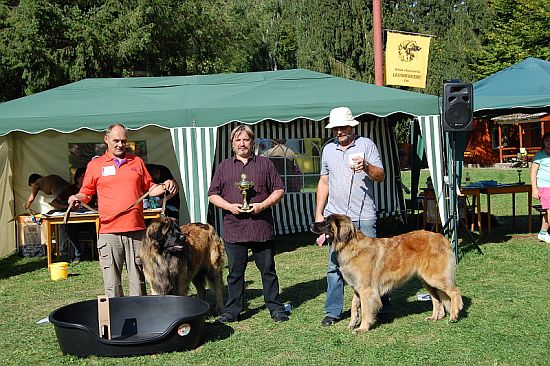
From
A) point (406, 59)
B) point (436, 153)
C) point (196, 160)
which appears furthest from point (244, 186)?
point (406, 59)

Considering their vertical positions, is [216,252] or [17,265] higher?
[216,252]

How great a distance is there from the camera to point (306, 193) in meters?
11.6

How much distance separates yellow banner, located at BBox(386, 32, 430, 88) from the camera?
37.1 ft

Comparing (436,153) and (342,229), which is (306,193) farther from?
(342,229)

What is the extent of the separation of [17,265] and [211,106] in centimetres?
382

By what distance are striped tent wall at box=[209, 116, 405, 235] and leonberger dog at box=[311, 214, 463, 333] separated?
5922mm

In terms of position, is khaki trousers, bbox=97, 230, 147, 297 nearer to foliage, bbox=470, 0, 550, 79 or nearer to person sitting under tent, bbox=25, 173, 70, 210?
person sitting under tent, bbox=25, 173, 70, 210

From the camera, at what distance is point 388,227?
12.2 metres

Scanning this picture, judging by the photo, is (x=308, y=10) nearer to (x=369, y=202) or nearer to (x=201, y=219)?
(x=201, y=219)

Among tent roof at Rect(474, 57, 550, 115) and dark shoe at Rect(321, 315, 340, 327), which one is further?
tent roof at Rect(474, 57, 550, 115)

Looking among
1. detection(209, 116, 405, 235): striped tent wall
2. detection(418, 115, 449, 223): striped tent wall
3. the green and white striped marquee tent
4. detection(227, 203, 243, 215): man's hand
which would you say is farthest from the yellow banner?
detection(227, 203, 243, 215): man's hand

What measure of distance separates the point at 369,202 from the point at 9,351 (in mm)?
3110

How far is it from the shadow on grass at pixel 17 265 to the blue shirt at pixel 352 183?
Result: 5.52 meters

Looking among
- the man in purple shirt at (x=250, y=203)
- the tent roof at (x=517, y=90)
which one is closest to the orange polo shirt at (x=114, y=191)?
the man in purple shirt at (x=250, y=203)
